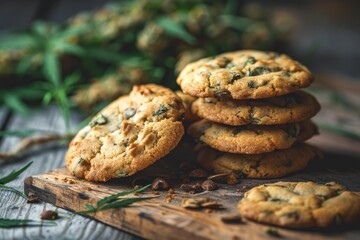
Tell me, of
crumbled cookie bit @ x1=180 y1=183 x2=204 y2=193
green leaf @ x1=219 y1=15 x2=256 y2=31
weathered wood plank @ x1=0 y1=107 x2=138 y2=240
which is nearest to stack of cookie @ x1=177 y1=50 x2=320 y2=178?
crumbled cookie bit @ x1=180 y1=183 x2=204 y2=193

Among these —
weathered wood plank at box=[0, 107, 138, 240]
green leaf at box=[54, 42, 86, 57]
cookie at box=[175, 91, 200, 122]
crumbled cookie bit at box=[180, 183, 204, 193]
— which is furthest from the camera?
green leaf at box=[54, 42, 86, 57]

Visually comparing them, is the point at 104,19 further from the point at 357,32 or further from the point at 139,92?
the point at 357,32

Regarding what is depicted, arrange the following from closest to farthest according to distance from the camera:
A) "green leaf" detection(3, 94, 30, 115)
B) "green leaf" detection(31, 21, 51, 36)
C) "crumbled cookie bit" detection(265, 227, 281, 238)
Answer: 1. "crumbled cookie bit" detection(265, 227, 281, 238)
2. "green leaf" detection(3, 94, 30, 115)
3. "green leaf" detection(31, 21, 51, 36)

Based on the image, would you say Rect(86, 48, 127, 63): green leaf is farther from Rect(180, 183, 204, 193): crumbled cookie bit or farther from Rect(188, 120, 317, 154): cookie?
Rect(180, 183, 204, 193): crumbled cookie bit

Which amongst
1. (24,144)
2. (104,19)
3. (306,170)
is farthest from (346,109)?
(24,144)

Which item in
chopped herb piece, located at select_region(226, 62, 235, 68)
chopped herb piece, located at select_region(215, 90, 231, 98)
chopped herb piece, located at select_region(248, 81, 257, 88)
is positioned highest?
chopped herb piece, located at select_region(226, 62, 235, 68)

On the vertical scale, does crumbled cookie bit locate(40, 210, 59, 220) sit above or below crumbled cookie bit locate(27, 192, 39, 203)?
below

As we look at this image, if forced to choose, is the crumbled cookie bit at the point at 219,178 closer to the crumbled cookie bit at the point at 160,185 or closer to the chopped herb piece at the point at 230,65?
the crumbled cookie bit at the point at 160,185

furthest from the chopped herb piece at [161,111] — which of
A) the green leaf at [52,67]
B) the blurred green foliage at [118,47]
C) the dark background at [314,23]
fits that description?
the dark background at [314,23]

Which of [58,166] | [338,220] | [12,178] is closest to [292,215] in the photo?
[338,220]
